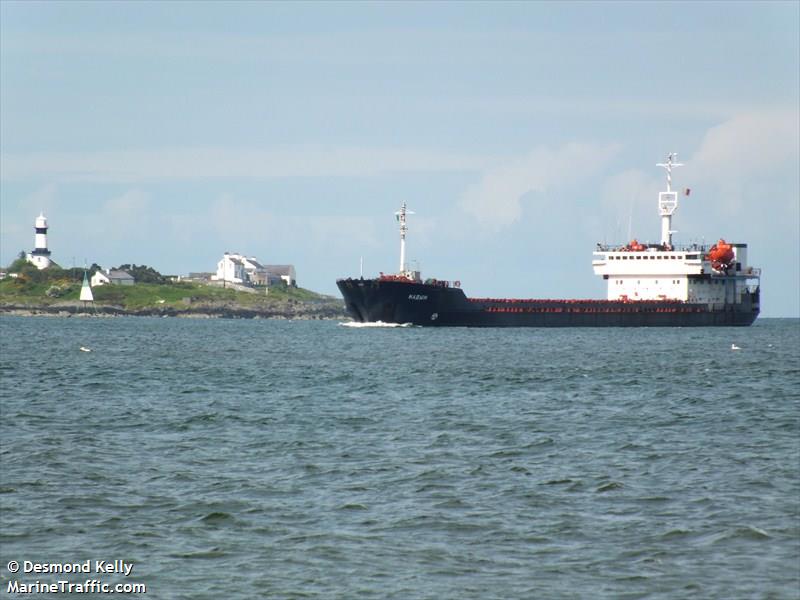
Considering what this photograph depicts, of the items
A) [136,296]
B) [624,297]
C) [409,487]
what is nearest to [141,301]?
[136,296]

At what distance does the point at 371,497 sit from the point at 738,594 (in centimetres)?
675

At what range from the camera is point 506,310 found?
103312 millimetres

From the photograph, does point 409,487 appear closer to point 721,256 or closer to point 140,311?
point 721,256

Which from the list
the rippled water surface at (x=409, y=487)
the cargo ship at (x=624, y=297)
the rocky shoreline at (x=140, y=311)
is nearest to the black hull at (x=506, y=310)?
the cargo ship at (x=624, y=297)

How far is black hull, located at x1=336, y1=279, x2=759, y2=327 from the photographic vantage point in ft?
313

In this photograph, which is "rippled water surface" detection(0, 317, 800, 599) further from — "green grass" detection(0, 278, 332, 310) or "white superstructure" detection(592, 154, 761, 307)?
"green grass" detection(0, 278, 332, 310)

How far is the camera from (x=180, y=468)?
67.1ft

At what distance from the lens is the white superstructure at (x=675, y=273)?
114m

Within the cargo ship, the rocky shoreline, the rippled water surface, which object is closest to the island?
the rocky shoreline

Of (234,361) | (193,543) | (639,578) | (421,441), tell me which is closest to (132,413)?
(421,441)

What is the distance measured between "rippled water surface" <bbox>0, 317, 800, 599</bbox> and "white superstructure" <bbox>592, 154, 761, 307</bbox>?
76.3 metres

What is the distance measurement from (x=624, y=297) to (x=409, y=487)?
325ft

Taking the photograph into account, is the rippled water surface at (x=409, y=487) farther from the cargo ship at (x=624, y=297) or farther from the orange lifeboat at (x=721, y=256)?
the orange lifeboat at (x=721, y=256)

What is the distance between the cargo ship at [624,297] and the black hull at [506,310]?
0.29ft
